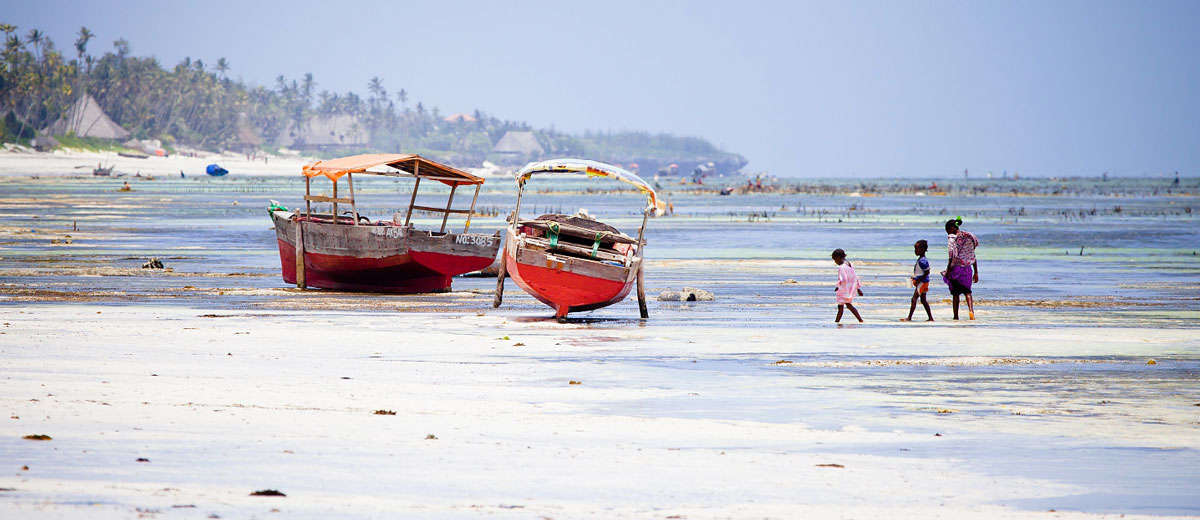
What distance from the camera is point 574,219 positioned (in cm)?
1956

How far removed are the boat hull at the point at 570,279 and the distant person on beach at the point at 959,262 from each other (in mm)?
4529

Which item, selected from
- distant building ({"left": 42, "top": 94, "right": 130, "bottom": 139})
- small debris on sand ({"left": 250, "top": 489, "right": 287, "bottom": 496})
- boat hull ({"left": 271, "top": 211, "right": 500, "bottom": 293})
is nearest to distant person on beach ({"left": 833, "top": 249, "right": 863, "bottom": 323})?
boat hull ({"left": 271, "top": 211, "right": 500, "bottom": 293})

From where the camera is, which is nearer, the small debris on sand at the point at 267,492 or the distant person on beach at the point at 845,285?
the small debris on sand at the point at 267,492

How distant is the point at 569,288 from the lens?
1803 cm

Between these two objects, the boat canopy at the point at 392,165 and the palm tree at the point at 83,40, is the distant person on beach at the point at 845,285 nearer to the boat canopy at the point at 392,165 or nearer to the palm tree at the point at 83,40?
the boat canopy at the point at 392,165

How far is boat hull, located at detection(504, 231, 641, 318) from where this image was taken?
17953mm

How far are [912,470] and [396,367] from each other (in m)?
6.04

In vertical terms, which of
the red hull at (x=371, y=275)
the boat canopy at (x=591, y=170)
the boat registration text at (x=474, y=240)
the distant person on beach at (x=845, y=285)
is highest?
the boat canopy at (x=591, y=170)

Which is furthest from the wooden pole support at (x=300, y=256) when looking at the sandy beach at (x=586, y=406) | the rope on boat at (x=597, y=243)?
the rope on boat at (x=597, y=243)

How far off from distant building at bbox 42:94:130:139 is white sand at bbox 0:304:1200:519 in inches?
5589

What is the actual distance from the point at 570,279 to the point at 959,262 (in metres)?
5.57

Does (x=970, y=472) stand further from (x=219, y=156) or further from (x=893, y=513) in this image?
(x=219, y=156)

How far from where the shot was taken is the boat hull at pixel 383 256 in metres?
22.3

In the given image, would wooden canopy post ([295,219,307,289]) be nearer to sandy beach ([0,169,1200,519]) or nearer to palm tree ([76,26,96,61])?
sandy beach ([0,169,1200,519])
